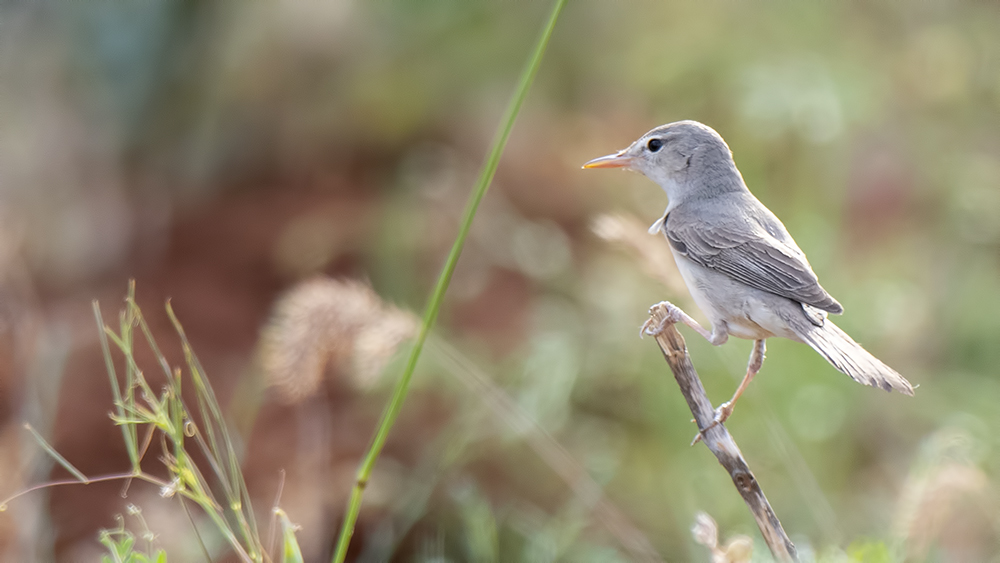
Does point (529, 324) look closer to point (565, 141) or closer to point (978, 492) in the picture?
point (565, 141)

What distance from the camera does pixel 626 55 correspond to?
19.0 feet

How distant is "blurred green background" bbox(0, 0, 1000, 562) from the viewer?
3.53 m

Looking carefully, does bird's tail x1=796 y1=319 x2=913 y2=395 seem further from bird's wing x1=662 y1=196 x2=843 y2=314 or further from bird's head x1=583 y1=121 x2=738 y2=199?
bird's head x1=583 y1=121 x2=738 y2=199

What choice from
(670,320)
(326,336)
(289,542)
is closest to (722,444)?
(670,320)

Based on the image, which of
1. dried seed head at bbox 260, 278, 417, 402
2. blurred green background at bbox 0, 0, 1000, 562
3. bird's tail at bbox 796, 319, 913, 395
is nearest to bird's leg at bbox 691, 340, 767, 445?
bird's tail at bbox 796, 319, 913, 395

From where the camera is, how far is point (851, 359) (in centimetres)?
168

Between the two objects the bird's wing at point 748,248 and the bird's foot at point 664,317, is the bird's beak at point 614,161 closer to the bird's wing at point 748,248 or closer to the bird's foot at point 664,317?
the bird's wing at point 748,248

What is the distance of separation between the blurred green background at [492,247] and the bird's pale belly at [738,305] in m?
0.63

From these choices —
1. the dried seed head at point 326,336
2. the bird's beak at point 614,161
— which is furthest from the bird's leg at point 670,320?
the dried seed head at point 326,336

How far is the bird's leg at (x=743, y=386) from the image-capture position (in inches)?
70.3

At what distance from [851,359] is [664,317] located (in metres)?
0.45

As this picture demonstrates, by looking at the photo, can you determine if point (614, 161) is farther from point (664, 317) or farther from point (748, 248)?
point (664, 317)

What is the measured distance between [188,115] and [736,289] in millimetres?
4892

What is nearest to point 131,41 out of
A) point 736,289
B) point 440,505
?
point 440,505
